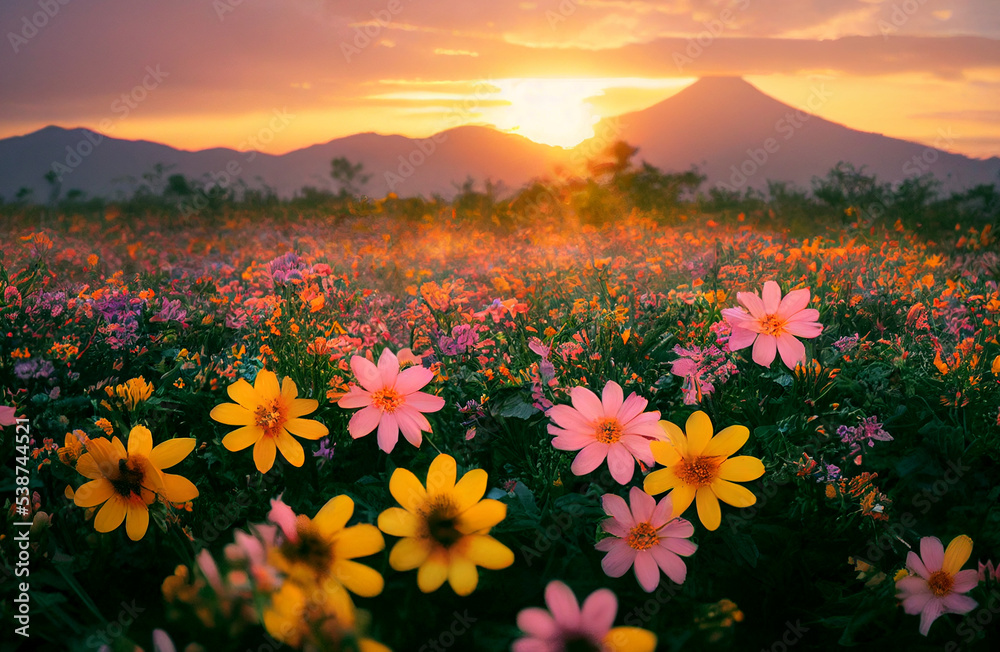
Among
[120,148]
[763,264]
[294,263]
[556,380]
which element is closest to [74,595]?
[556,380]

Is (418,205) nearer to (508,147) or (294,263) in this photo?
(294,263)

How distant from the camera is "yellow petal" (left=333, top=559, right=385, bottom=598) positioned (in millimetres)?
594

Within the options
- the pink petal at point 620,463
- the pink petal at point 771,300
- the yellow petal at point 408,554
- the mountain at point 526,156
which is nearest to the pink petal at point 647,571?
the pink petal at point 620,463

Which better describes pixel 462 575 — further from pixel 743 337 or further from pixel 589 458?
pixel 743 337

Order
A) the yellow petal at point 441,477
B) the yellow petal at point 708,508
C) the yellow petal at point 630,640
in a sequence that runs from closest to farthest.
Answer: the yellow petal at point 630,640, the yellow petal at point 441,477, the yellow petal at point 708,508

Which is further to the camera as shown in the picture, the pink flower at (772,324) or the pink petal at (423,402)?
the pink flower at (772,324)

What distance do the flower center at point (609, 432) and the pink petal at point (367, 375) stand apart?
34 cm

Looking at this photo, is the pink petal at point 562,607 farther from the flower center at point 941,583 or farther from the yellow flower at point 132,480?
the flower center at point 941,583

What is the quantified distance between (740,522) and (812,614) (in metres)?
0.17

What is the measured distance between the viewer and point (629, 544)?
32.7 inches

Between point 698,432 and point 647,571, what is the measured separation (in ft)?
0.67

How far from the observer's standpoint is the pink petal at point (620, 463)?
835 mm

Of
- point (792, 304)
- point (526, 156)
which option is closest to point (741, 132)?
point (526, 156)

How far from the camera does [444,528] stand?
68cm
